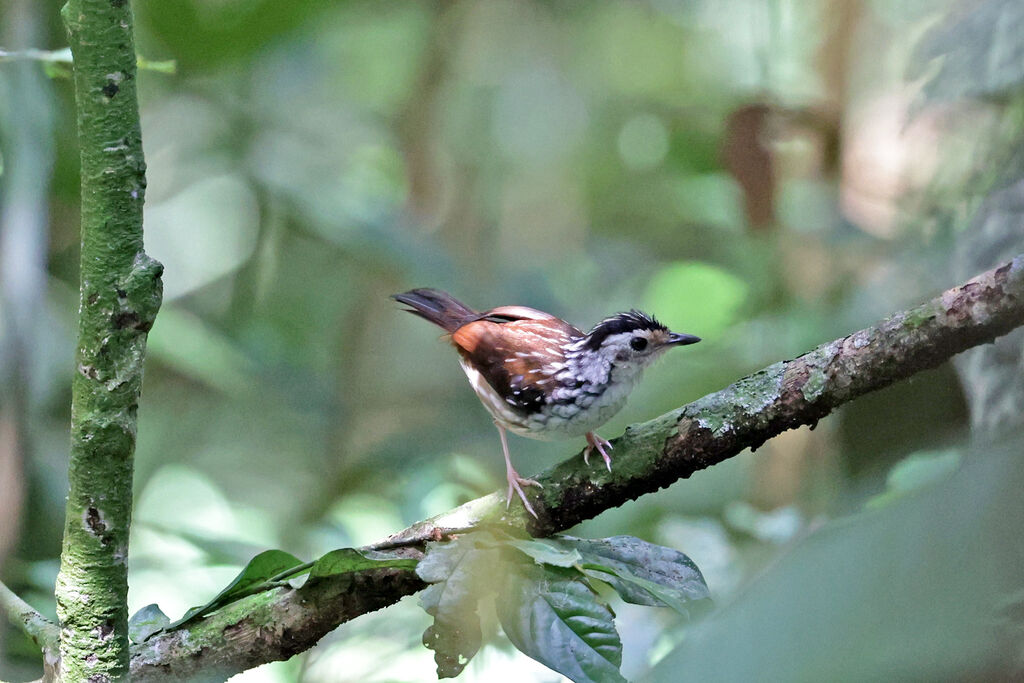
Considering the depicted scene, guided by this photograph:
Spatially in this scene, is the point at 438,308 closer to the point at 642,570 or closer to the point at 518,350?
the point at 518,350

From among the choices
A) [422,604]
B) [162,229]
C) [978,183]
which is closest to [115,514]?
[422,604]

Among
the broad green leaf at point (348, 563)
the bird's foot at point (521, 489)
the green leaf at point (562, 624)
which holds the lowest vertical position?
the green leaf at point (562, 624)

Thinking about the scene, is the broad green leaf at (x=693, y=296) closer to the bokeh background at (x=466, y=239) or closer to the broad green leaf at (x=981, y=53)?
the bokeh background at (x=466, y=239)

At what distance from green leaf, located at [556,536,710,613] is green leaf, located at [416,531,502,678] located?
7.1 inches

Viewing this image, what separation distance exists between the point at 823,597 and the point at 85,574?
1.28 metres

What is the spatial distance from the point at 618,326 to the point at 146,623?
151 cm

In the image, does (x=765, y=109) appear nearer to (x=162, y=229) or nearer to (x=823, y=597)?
(x=162, y=229)

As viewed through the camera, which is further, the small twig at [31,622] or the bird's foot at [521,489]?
the bird's foot at [521,489]

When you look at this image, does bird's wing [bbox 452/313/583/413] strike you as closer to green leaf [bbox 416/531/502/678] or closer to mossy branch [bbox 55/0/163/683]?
green leaf [bbox 416/531/502/678]

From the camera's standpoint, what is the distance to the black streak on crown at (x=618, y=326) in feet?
9.34

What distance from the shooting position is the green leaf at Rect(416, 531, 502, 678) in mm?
1598

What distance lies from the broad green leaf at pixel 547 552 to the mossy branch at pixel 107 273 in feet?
2.13

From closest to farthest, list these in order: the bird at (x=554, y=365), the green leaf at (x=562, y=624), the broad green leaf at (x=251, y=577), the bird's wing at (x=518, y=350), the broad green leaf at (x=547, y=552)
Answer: the green leaf at (x=562, y=624) < the broad green leaf at (x=547, y=552) < the broad green leaf at (x=251, y=577) < the bird at (x=554, y=365) < the bird's wing at (x=518, y=350)

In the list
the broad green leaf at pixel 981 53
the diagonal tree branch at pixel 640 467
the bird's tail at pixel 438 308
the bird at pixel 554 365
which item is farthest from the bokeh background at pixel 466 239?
the bird's tail at pixel 438 308
